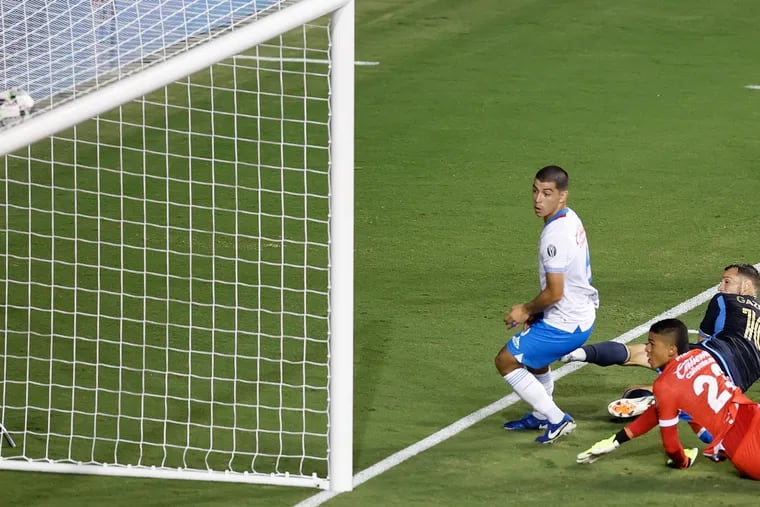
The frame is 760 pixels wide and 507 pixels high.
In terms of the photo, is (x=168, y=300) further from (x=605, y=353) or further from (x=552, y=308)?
(x=605, y=353)

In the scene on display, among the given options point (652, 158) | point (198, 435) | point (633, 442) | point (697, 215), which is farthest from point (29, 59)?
point (652, 158)

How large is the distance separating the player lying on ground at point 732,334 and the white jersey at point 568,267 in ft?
2.18

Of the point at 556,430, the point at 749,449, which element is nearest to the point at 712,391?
the point at 749,449

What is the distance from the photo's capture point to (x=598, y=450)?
7633 mm

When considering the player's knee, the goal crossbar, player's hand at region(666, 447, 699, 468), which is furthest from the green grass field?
the goal crossbar

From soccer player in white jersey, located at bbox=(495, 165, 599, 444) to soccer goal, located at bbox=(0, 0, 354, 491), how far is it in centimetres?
106

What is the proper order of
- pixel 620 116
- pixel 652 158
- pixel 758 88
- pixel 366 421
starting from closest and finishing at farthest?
pixel 366 421 → pixel 652 158 → pixel 620 116 → pixel 758 88

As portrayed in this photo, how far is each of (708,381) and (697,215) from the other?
5.08 metres

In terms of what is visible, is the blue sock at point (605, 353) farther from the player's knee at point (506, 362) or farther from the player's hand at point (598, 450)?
the player's hand at point (598, 450)

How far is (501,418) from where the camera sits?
842 cm

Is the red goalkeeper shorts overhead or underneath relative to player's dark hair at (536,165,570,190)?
underneath

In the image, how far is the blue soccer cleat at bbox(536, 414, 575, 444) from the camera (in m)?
7.98

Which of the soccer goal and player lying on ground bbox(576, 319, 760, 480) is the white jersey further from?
the soccer goal

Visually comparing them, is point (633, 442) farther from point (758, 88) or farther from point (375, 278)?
point (758, 88)
